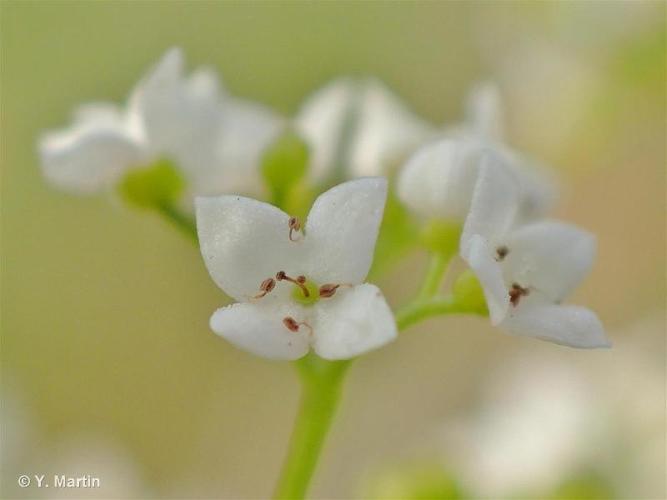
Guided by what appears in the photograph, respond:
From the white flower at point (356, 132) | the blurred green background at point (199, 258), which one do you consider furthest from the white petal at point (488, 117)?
the blurred green background at point (199, 258)

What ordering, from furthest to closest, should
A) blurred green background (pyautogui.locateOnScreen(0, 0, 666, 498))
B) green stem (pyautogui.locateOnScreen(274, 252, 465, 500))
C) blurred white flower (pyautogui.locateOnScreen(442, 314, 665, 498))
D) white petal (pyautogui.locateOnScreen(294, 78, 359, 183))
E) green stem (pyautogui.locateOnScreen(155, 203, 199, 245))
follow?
1. blurred green background (pyautogui.locateOnScreen(0, 0, 666, 498))
2. blurred white flower (pyautogui.locateOnScreen(442, 314, 665, 498))
3. white petal (pyautogui.locateOnScreen(294, 78, 359, 183))
4. green stem (pyautogui.locateOnScreen(155, 203, 199, 245))
5. green stem (pyautogui.locateOnScreen(274, 252, 465, 500))

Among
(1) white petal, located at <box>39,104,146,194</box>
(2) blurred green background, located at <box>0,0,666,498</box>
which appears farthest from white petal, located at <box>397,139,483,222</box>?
(2) blurred green background, located at <box>0,0,666,498</box>

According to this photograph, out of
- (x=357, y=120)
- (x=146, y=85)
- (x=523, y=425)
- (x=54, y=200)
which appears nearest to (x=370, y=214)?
(x=146, y=85)

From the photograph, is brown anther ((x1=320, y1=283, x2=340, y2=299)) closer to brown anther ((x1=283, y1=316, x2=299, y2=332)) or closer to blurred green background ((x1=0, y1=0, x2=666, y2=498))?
brown anther ((x1=283, y1=316, x2=299, y2=332))

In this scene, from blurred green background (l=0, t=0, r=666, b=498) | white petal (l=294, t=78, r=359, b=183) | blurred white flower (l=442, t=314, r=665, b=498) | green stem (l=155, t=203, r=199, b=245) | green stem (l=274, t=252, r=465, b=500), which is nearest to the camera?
green stem (l=274, t=252, r=465, b=500)

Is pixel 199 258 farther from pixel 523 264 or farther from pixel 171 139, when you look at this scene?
pixel 523 264

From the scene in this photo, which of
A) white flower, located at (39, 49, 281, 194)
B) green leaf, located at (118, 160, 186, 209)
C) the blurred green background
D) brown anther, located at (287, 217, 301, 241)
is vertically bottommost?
brown anther, located at (287, 217, 301, 241)

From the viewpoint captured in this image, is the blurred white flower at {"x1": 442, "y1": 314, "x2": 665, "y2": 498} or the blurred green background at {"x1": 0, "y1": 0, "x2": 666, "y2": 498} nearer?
the blurred white flower at {"x1": 442, "y1": 314, "x2": 665, "y2": 498}
